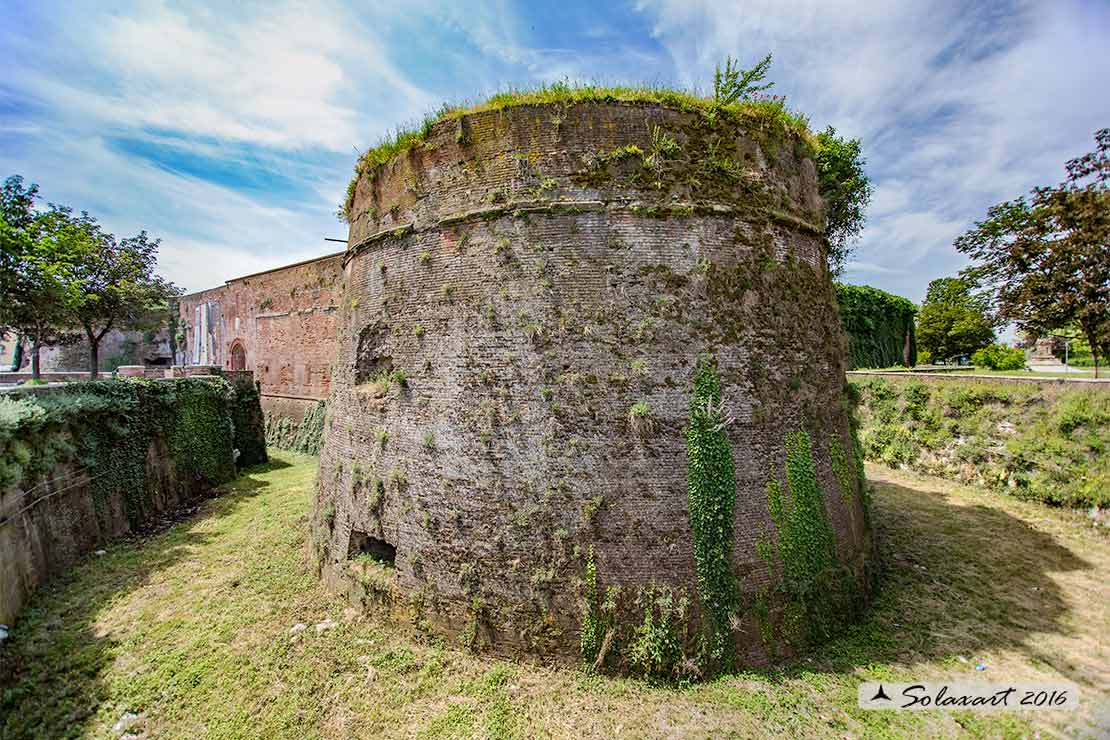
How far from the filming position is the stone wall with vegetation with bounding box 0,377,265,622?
8086 mm

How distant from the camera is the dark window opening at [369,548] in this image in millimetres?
7604

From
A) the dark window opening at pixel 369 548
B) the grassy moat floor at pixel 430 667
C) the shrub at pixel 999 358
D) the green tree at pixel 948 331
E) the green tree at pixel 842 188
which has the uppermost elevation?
the green tree at pixel 842 188

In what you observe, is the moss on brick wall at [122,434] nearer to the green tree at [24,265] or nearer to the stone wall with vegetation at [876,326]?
the green tree at [24,265]

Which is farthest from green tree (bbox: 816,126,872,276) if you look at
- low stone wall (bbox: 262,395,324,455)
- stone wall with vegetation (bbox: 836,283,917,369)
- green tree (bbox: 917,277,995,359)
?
low stone wall (bbox: 262,395,324,455)

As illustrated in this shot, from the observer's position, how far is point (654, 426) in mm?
6266

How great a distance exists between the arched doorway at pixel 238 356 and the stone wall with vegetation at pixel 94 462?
25.8 feet

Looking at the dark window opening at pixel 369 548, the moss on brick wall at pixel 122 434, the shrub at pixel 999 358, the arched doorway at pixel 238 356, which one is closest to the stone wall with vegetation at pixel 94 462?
the moss on brick wall at pixel 122 434

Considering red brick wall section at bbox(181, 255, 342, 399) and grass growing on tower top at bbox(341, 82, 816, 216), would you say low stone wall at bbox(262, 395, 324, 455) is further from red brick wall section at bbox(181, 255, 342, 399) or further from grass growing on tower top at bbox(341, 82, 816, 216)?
grass growing on tower top at bbox(341, 82, 816, 216)

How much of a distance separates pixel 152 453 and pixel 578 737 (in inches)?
511

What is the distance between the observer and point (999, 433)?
45.8ft

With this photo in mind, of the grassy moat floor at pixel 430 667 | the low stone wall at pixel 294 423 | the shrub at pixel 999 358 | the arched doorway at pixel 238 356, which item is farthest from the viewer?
the shrub at pixel 999 358

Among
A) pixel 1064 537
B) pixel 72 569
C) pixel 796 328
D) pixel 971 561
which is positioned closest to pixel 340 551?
pixel 72 569

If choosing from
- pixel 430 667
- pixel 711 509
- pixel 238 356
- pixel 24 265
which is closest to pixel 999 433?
pixel 711 509

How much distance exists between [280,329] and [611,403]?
1868cm
